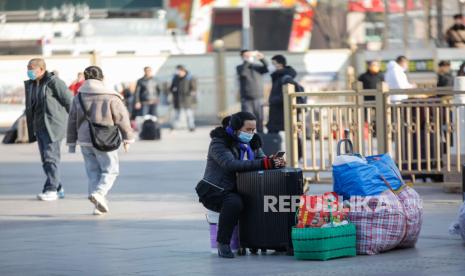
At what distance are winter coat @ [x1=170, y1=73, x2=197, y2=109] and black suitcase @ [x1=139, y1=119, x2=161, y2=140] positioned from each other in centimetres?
387

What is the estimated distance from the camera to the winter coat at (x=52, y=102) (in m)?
16.0

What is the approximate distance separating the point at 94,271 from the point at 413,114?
23.6ft

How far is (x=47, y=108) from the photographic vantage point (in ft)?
52.7

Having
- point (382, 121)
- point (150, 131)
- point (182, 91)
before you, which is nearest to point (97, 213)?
point (382, 121)

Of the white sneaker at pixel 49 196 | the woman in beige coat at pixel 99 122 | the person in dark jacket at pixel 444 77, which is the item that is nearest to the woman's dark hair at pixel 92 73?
the woman in beige coat at pixel 99 122

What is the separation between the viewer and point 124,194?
16922 millimetres

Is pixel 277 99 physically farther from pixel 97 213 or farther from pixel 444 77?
pixel 97 213

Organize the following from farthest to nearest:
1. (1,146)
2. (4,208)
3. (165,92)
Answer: (165,92), (1,146), (4,208)

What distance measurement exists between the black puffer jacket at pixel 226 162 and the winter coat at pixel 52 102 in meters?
5.29

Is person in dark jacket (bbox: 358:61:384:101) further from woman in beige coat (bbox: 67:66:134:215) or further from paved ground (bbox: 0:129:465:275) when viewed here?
woman in beige coat (bbox: 67:66:134:215)

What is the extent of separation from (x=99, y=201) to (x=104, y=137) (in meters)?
0.69

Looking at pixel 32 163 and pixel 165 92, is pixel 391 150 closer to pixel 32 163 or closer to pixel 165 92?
pixel 32 163

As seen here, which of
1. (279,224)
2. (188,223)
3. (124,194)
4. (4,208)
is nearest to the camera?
(279,224)

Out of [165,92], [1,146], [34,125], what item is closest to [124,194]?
[34,125]
